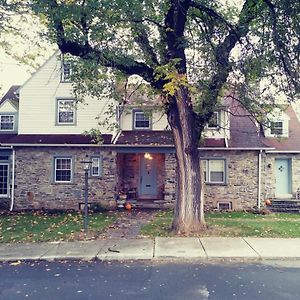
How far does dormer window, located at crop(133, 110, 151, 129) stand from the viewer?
19.3m

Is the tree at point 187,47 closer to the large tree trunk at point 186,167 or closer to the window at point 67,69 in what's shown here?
the large tree trunk at point 186,167

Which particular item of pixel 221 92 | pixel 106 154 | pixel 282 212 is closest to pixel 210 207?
pixel 282 212

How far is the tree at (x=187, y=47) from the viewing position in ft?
28.9

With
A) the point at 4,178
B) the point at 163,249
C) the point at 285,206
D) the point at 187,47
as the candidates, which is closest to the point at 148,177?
the point at 285,206

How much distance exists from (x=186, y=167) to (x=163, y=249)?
10.2 ft

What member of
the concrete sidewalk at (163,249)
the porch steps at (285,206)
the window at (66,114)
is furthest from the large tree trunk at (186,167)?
the window at (66,114)

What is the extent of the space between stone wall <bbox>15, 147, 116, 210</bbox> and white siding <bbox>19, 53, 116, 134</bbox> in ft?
4.01

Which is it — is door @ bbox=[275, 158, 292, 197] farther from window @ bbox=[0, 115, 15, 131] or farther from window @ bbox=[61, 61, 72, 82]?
window @ bbox=[0, 115, 15, 131]

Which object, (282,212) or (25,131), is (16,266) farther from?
(282,212)

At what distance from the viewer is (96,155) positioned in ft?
59.5

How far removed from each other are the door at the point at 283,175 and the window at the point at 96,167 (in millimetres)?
9613

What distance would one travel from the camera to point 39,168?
59.8 feet

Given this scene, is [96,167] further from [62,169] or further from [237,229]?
[237,229]

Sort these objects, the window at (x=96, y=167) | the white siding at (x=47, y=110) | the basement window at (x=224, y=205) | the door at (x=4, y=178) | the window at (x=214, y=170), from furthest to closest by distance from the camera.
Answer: the door at (x=4, y=178)
the white siding at (x=47, y=110)
the window at (x=214, y=170)
the window at (x=96, y=167)
the basement window at (x=224, y=205)
